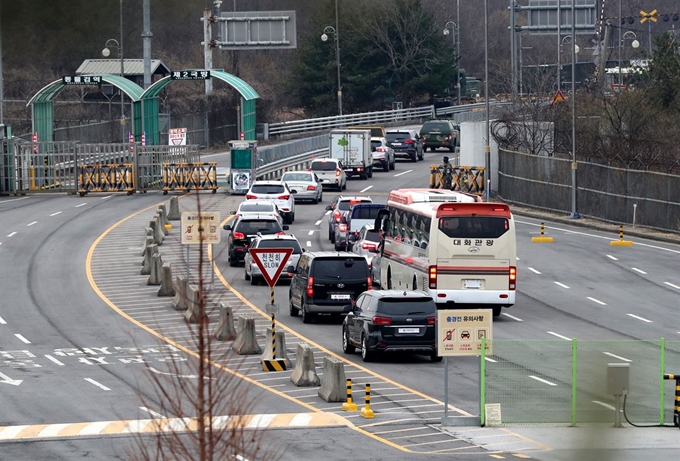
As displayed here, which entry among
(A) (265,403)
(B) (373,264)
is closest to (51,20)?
(B) (373,264)

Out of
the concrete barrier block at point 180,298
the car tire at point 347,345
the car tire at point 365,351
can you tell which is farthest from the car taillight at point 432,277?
the concrete barrier block at point 180,298

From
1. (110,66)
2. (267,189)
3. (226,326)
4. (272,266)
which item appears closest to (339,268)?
(226,326)

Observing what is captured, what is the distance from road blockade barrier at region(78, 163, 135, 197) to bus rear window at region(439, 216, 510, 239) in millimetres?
33483

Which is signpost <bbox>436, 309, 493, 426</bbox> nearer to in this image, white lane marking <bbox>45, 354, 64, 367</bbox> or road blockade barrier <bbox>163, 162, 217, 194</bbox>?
white lane marking <bbox>45, 354, 64, 367</bbox>

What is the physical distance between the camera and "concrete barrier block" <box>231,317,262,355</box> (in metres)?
25.5

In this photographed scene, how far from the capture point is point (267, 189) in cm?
4909

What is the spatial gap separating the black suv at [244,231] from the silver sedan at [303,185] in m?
18.2

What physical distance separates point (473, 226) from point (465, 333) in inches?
400

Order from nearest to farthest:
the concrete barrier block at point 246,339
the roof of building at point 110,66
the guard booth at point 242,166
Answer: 1. the concrete barrier block at point 246,339
2. the guard booth at point 242,166
3. the roof of building at point 110,66

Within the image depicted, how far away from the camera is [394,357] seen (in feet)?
83.7

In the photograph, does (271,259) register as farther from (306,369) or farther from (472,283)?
(472,283)

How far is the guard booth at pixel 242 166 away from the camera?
5816 centimetres

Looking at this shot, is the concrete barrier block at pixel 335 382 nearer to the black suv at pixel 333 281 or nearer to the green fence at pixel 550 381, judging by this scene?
the green fence at pixel 550 381

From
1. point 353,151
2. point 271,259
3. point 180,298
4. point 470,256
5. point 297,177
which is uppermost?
point 353,151
